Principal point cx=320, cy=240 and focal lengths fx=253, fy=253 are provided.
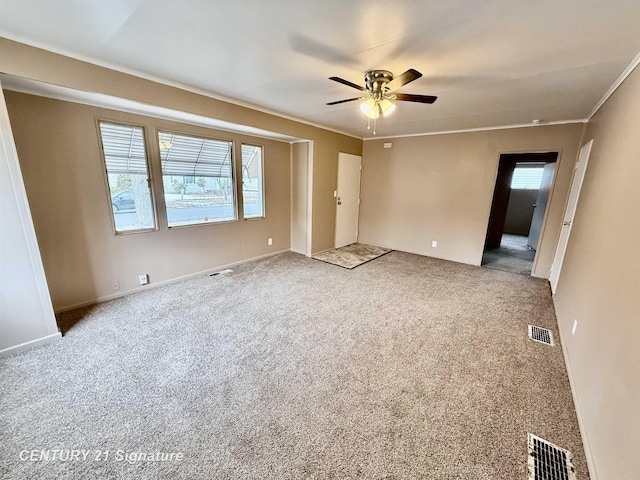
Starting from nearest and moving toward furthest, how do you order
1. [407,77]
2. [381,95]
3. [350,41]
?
[350,41] < [407,77] < [381,95]

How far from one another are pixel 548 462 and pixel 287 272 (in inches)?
131

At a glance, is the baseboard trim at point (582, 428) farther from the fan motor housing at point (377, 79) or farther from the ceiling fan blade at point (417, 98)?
the fan motor housing at point (377, 79)

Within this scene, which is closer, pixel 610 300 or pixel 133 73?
pixel 610 300

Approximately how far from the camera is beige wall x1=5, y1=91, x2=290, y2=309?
243cm

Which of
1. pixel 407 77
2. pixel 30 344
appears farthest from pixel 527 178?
pixel 30 344

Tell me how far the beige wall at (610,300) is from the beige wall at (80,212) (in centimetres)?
422

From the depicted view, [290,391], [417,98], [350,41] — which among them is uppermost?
[350,41]

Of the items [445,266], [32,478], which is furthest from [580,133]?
[32,478]

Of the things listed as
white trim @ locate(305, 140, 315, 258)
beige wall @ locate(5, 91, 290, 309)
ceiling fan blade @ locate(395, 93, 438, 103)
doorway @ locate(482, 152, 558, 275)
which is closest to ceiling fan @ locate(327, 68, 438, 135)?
ceiling fan blade @ locate(395, 93, 438, 103)

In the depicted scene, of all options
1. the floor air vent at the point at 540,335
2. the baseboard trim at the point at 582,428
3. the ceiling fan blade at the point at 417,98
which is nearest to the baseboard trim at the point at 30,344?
the ceiling fan blade at the point at 417,98

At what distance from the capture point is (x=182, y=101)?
2814 mm

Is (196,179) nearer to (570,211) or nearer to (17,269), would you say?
(17,269)

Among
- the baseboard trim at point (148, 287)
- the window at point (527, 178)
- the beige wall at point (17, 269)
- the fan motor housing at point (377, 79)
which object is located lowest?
the baseboard trim at point (148, 287)

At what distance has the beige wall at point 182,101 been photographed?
195 cm
